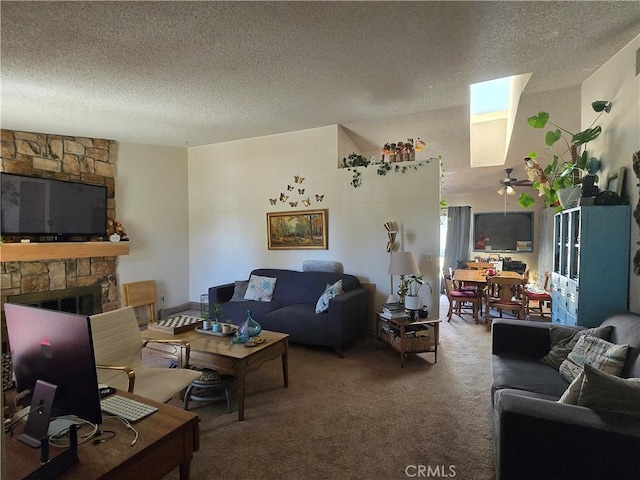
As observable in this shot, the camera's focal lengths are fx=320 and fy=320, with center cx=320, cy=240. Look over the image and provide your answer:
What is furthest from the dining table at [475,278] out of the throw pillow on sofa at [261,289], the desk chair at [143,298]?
the desk chair at [143,298]

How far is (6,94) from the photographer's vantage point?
3.05 meters

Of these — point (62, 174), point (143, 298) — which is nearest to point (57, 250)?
point (62, 174)

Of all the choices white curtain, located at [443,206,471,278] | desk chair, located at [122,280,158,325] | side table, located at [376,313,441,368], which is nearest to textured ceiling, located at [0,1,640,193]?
desk chair, located at [122,280,158,325]

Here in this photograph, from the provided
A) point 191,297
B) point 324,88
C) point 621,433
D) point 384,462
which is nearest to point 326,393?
point 384,462

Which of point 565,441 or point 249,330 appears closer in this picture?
point 565,441

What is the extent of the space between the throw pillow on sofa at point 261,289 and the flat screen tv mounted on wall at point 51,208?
7.15ft

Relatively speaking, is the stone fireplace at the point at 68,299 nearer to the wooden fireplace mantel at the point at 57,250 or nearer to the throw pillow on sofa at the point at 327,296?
the wooden fireplace mantel at the point at 57,250

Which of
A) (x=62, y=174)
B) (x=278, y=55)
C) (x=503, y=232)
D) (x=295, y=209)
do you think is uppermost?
(x=278, y=55)

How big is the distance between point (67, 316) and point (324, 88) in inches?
116

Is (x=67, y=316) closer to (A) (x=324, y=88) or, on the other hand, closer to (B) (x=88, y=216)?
(A) (x=324, y=88)

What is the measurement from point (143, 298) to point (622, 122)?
5.89 metres

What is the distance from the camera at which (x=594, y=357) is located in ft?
6.49

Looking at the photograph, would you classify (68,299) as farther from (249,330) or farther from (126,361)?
(249,330)

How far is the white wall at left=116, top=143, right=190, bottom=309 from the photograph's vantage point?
484cm
